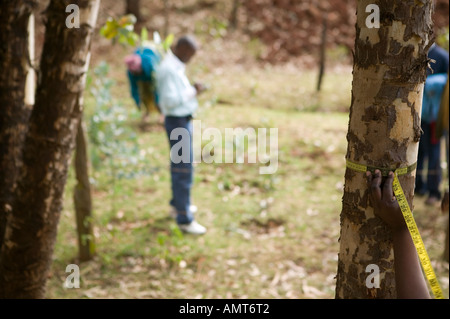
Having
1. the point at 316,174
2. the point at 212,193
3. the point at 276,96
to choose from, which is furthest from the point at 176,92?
the point at 276,96

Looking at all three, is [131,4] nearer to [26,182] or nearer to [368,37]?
→ [26,182]

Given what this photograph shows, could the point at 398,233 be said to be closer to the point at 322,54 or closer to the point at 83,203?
the point at 83,203

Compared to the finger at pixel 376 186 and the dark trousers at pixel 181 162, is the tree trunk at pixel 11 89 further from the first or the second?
the finger at pixel 376 186

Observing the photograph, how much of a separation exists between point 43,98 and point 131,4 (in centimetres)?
1349

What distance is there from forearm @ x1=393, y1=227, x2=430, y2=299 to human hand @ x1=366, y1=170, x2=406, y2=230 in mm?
42

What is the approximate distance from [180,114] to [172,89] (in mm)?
282

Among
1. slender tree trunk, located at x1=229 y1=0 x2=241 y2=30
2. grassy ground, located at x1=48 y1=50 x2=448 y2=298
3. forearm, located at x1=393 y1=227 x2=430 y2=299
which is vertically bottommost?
grassy ground, located at x1=48 y1=50 x2=448 y2=298

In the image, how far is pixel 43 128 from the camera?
3018 millimetres

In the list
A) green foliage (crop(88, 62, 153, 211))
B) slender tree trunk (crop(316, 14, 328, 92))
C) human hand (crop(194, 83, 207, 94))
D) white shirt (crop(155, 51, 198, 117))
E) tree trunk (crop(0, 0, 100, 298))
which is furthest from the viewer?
slender tree trunk (crop(316, 14, 328, 92))

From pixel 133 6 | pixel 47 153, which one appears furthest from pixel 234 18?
pixel 47 153

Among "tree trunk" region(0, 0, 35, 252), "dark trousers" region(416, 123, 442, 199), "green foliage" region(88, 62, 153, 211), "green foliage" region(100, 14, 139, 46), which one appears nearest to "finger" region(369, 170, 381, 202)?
"green foliage" region(100, 14, 139, 46)

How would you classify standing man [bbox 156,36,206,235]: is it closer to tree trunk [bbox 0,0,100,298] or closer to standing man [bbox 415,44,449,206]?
tree trunk [bbox 0,0,100,298]

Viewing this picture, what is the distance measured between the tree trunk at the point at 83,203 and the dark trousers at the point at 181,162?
103 centimetres

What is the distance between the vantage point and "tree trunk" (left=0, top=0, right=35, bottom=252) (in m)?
3.34
